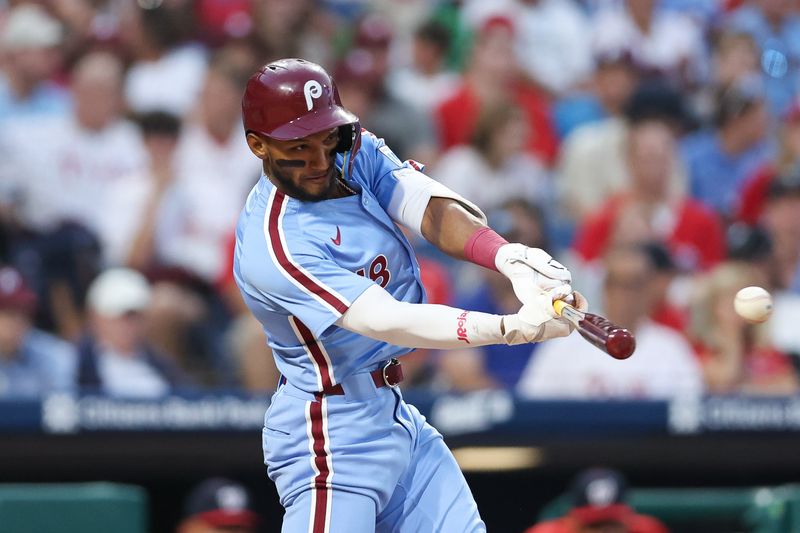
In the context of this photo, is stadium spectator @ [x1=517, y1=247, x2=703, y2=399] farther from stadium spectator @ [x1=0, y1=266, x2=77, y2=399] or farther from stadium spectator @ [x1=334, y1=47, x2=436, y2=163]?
stadium spectator @ [x1=0, y1=266, x2=77, y2=399]

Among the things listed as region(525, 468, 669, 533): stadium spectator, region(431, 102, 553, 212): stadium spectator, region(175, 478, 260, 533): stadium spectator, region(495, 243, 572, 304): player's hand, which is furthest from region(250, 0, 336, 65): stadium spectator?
region(495, 243, 572, 304): player's hand

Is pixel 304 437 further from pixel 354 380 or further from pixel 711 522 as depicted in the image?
pixel 711 522

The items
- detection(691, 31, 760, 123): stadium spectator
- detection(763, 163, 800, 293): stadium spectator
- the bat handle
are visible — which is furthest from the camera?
detection(691, 31, 760, 123): stadium spectator

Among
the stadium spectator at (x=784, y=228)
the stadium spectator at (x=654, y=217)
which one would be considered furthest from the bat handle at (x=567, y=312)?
the stadium spectator at (x=784, y=228)

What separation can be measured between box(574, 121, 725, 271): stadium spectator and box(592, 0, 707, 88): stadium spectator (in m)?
0.70

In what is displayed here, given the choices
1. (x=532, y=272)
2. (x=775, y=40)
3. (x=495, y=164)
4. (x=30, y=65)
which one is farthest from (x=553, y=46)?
(x=532, y=272)

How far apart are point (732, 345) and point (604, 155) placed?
1371 mm

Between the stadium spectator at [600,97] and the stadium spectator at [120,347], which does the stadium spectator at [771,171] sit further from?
the stadium spectator at [120,347]

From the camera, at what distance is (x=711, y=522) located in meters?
5.27

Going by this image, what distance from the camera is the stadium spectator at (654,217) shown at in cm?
627

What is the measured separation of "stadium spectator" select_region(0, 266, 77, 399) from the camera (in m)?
5.39

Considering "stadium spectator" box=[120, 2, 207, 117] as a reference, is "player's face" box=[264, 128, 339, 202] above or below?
below

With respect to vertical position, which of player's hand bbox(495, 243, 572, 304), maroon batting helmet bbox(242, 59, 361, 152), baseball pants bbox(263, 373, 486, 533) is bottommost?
baseball pants bbox(263, 373, 486, 533)

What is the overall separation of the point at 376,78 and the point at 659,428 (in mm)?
2513
